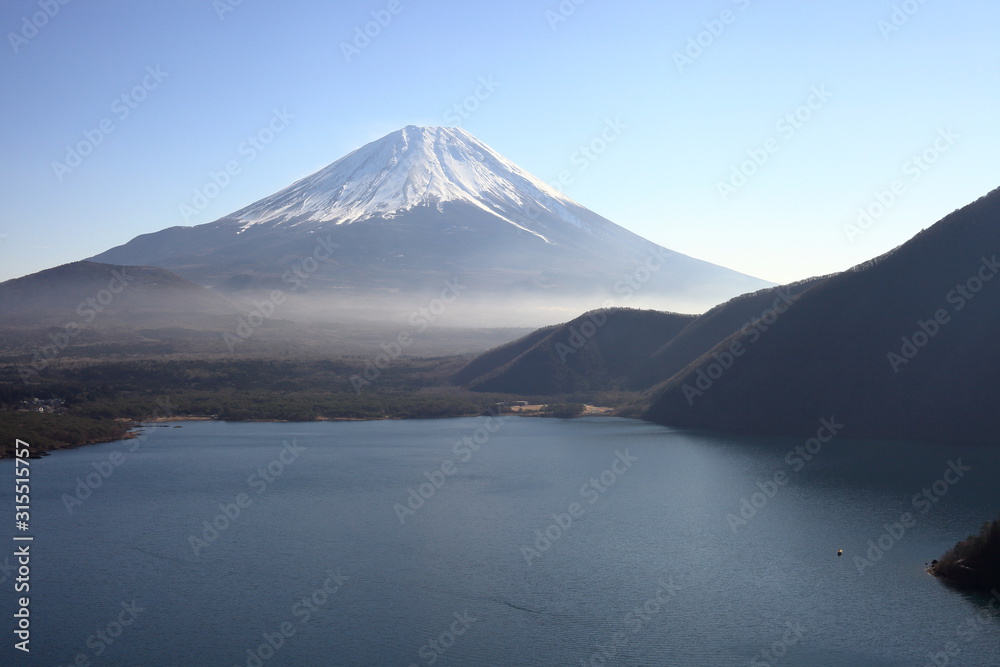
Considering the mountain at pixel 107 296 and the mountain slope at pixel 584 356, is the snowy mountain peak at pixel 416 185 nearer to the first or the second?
the mountain at pixel 107 296

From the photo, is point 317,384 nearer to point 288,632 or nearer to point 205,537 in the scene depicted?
point 205,537

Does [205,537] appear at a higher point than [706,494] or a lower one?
higher

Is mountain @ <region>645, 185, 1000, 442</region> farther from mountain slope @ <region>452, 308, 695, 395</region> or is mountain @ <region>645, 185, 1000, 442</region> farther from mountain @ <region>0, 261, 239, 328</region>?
mountain @ <region>0, 261, 239, 328</region>

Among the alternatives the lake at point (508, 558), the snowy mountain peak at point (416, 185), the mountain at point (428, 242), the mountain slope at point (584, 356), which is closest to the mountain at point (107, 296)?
the mountain at point (428, 242)

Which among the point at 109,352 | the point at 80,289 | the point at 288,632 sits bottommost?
the point at 288,632

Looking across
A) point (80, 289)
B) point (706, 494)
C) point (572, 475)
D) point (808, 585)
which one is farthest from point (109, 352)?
point (808, 585)

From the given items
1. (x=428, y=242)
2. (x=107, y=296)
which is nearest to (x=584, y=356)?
(x=107, y=296)
